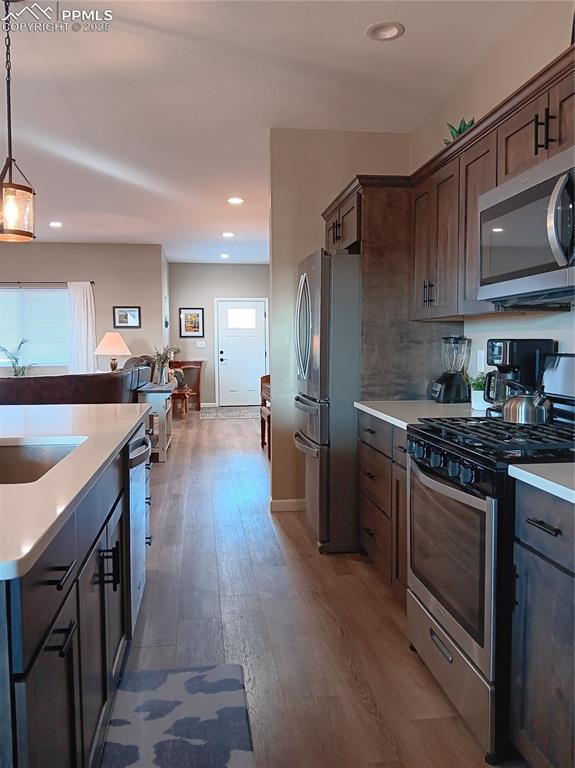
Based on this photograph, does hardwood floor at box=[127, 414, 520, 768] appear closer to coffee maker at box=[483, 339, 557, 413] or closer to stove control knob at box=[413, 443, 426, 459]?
stove control knob at box=[413, 443, 426, 459]

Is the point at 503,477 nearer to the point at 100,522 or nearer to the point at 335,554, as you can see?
the point at 100,522

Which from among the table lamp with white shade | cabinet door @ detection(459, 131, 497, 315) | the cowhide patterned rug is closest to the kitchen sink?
the cowhide patterned rug

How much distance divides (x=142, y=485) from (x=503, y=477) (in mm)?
1598

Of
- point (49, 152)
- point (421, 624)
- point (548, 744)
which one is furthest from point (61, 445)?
point (49, 152)

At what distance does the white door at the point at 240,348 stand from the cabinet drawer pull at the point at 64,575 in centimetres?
928

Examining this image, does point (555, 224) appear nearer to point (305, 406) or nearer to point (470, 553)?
point (470, 553)

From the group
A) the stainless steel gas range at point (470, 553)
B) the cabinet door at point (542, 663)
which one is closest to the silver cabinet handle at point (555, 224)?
the stainless steel gas range at point (470, 553)

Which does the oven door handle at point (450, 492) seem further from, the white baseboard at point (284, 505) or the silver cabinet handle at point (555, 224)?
the white baseboard at point (284, 505)

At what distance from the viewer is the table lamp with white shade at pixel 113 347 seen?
7.67 metres

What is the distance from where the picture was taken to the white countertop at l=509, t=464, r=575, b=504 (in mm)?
1321

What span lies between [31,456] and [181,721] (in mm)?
977

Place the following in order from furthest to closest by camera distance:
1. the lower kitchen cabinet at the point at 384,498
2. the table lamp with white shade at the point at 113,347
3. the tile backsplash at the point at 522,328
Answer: the table lamp with white shade at the point at 113,347, the lower kitchen cabinet at the point at 384,498, the tile backsplash at the point at 522,328

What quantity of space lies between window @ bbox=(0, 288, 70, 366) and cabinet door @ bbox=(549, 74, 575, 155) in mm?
7587

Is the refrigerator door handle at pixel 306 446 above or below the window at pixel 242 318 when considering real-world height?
below
